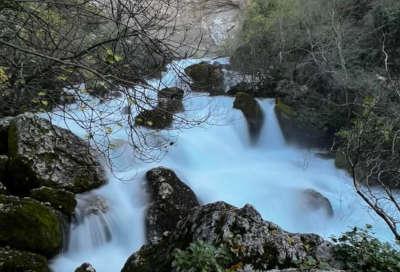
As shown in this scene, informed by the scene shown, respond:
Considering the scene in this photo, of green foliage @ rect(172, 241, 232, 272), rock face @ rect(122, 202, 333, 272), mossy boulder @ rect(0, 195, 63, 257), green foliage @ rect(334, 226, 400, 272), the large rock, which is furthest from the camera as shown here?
the large rock

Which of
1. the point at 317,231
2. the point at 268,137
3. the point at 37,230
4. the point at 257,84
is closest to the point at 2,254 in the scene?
the point at 37,230

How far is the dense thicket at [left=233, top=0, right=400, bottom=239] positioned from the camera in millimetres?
10461

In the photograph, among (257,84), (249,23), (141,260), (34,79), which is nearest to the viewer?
(34,79)

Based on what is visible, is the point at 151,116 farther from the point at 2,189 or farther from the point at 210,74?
the point at 210,74

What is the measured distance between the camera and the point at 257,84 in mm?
15430

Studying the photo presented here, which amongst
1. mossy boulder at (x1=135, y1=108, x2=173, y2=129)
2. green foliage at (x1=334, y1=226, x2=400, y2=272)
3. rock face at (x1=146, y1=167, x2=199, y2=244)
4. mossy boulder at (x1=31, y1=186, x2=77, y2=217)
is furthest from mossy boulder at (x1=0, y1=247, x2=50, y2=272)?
green foliage at (x1=334, y1=226, x2=400, y2=272)

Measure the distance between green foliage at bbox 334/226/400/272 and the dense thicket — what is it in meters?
5.09

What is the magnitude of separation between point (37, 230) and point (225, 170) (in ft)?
19.2

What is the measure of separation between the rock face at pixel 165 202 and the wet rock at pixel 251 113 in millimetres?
5290

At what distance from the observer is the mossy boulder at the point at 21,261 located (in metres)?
5.41

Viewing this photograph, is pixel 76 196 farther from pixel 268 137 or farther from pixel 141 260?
pixel 268 137

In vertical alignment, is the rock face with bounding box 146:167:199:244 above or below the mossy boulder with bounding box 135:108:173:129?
below

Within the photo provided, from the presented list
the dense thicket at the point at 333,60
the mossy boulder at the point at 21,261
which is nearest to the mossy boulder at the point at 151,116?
the mossy boulder at the point at 21,261

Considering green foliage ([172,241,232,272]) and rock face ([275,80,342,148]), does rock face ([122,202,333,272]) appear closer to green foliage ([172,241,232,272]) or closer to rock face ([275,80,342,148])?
A: green foliage ([172,241,232,272])
